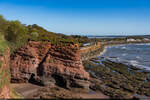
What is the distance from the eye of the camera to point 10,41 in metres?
23.0

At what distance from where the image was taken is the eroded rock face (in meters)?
19.3

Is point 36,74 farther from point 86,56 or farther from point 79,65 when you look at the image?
point 86,56

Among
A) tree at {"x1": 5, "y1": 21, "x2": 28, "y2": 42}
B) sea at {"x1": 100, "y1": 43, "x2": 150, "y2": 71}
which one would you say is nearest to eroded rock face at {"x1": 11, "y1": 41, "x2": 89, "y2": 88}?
tree at {"x1": 5, "y1": 21, "x2": 28, "y2": 42}

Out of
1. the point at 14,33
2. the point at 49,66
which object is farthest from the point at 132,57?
the point at 14,33

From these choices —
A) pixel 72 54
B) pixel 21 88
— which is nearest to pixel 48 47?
pixel 72 54

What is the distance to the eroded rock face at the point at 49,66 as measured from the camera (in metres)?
19.3

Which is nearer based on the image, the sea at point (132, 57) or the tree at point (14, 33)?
the tree at point (14, 33)

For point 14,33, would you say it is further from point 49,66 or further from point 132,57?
point 132,57

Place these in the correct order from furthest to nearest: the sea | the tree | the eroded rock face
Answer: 1. the sea
2. the tree
3. the eroded rock face

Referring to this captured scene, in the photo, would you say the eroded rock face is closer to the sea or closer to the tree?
the tree

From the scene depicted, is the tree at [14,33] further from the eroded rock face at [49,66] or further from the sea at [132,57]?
the sea at [132,57]

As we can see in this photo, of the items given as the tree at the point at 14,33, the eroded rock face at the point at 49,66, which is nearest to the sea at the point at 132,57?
the eroded rock face at the point at 49,66

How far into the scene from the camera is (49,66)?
20203 millimetres

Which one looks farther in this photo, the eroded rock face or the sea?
the sea
